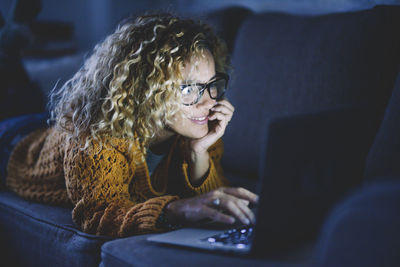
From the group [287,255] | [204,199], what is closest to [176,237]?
[204,199]

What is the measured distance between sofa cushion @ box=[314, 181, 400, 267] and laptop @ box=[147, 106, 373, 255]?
0.05 meters

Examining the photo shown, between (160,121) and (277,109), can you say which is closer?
(160,121)

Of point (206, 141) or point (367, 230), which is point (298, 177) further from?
point (206, 141)

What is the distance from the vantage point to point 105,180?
891 millimetres

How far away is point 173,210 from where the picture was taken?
0.85m

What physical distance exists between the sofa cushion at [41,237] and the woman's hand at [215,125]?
362 millimetres

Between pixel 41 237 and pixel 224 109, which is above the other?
pixel 224 109

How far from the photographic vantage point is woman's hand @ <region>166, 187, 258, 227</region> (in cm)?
77

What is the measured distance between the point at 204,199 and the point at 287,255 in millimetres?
246

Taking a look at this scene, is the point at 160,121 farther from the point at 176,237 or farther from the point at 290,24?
the point at 290,24

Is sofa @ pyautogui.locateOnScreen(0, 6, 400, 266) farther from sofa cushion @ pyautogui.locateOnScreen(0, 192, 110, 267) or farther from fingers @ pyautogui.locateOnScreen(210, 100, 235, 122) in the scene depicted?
fingers @ pyautogui.locateOnScreen(210, 100, 235, 122)

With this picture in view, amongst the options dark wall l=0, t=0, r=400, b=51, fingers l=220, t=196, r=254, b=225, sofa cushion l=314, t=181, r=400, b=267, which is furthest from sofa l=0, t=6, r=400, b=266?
dark wall l=0, t=0, r=400, b=51

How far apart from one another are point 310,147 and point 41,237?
75cm

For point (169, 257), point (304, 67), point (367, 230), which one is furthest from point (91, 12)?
point (367, 230)
